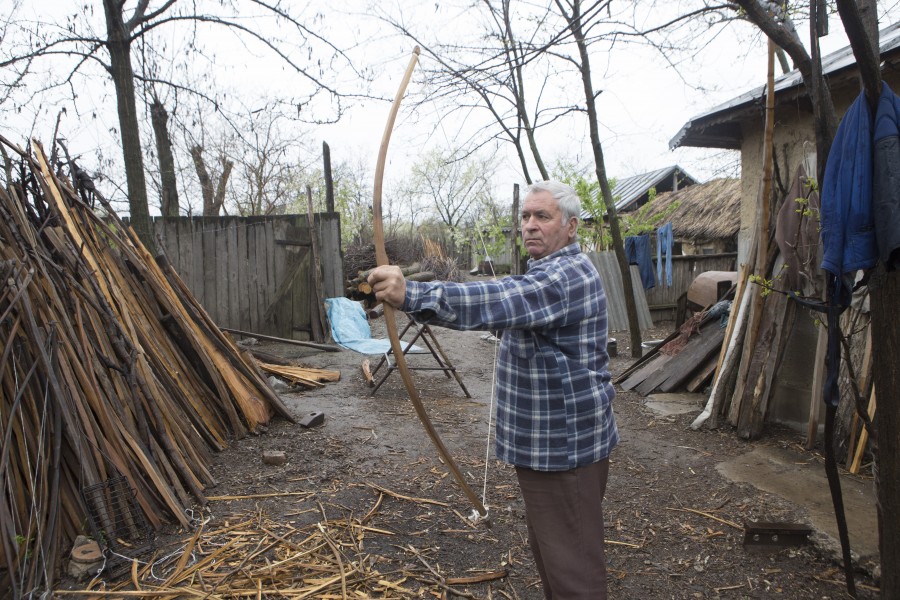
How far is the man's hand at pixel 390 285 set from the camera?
1.69 m

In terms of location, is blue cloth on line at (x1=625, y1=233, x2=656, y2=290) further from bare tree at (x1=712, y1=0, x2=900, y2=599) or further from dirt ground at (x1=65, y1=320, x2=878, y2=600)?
bare tree at (x1=712, y1=0, x2=900, y2=599)

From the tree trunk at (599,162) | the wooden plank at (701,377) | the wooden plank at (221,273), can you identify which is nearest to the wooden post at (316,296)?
the wooden plank at (221,273)

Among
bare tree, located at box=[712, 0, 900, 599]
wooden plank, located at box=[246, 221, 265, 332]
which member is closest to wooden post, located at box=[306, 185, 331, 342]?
wooden plank, located at box=[246, 221, 265, 332]

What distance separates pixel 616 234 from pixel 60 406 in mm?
7042

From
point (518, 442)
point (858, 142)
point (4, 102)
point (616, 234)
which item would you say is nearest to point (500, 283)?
point (518, 442)

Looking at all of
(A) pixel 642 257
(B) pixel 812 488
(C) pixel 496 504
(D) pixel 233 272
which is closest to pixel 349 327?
(D) pixel 233 272

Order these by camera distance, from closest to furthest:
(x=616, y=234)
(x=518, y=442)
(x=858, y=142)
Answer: (x=518, y=442), (x=858, y=142), (x=616, y=234)

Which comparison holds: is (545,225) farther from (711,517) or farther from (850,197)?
(711,517)

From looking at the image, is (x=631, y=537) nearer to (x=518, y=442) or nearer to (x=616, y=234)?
(x=518, y=442)

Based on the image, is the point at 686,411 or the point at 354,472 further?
the point at 686,411

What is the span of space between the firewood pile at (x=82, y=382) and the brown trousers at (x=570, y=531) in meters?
2.34

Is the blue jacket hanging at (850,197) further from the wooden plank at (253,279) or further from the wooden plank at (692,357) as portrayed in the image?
the wooden plank at (253,279)

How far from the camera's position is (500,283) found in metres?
1.78

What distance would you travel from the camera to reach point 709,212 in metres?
15.8
